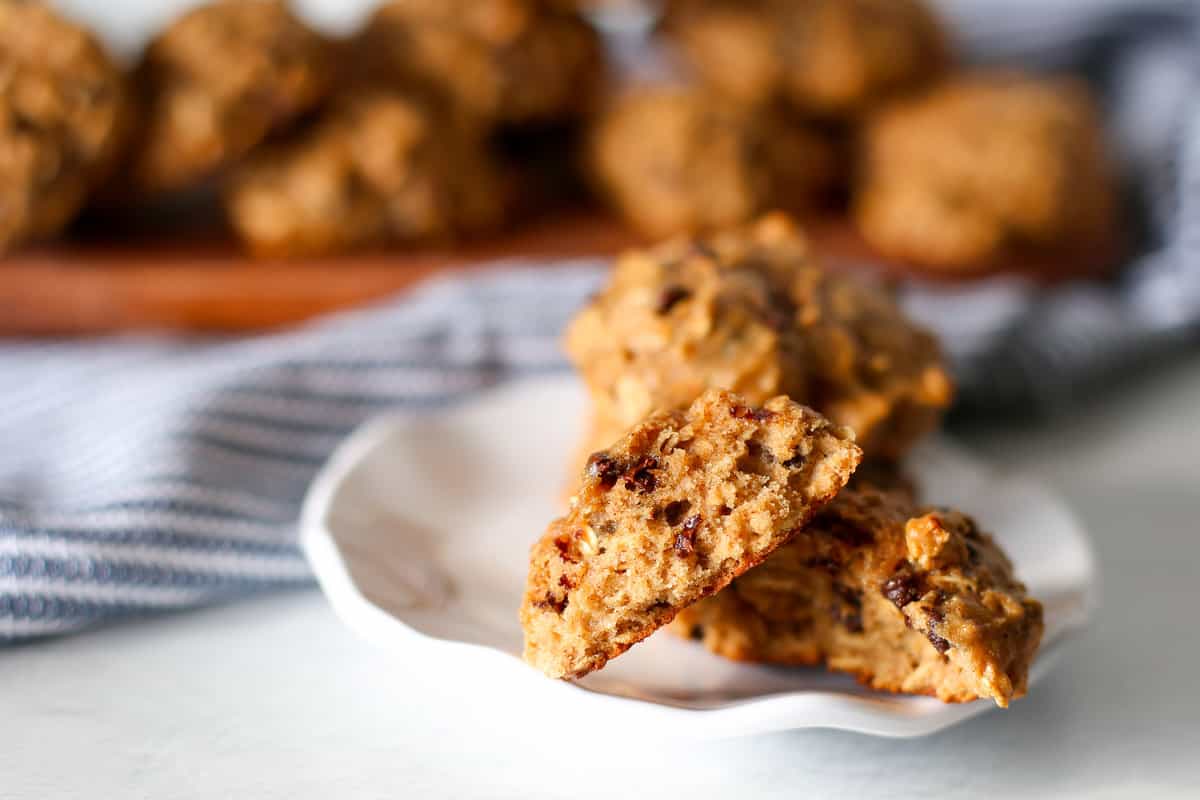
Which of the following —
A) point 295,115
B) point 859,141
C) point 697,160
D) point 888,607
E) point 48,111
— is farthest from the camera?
point 859,141

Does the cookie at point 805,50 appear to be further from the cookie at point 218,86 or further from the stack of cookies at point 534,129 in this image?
the cookie at point 218,86

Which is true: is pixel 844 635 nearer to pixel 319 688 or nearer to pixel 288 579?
pixel 319 688

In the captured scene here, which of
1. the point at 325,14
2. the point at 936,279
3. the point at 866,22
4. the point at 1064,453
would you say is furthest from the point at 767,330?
the point at 325,14

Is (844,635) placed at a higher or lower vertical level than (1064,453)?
lower

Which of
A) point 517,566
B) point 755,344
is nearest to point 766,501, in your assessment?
point 755,344

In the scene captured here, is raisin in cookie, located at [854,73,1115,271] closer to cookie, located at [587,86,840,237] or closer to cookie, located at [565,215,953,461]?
cookie, located at [587,86,840,237]

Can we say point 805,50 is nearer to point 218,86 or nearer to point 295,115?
point 295,115

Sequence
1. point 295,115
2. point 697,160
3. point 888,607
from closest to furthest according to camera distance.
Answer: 1. point 888,607
2. point 295,115
3. point 697,160
